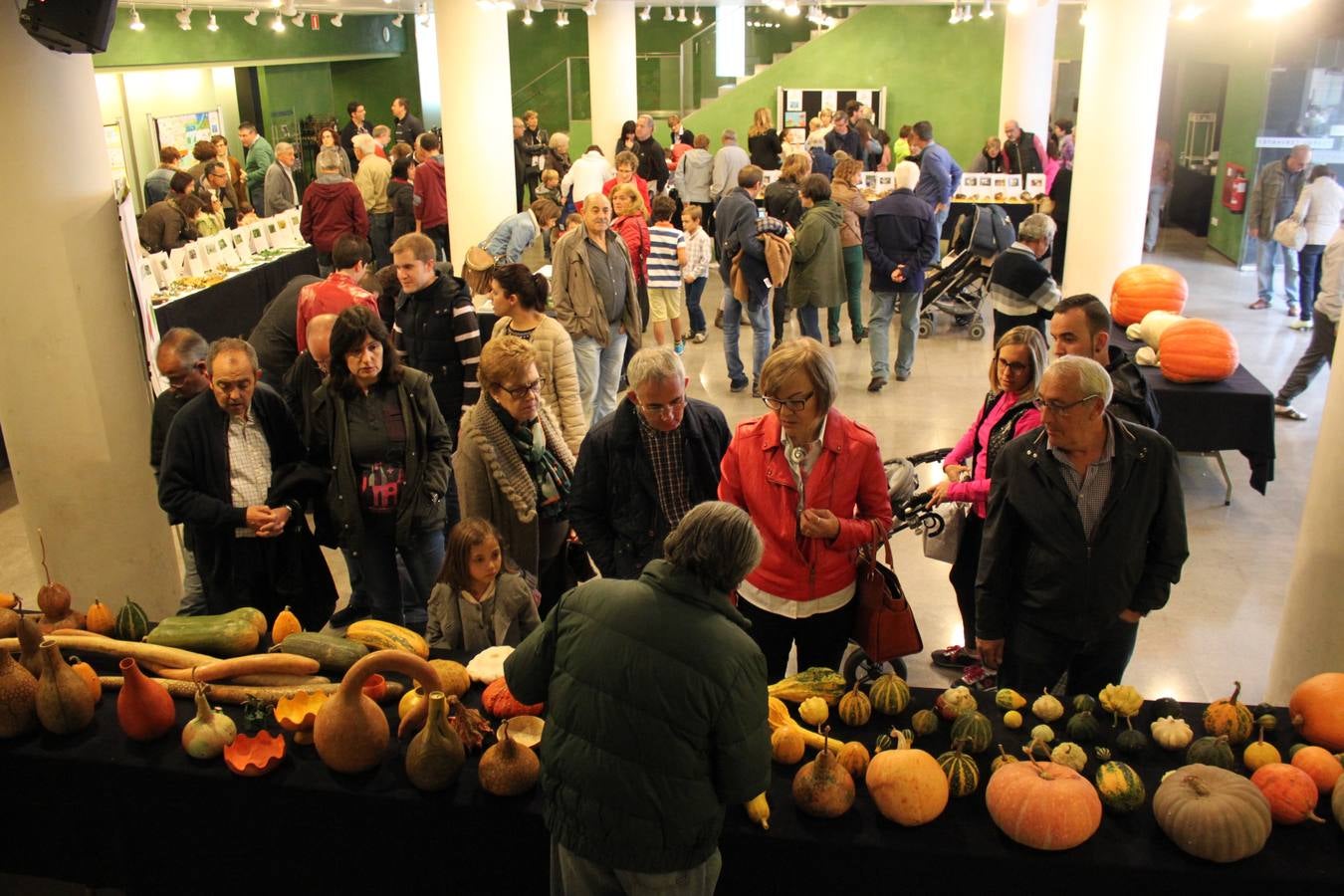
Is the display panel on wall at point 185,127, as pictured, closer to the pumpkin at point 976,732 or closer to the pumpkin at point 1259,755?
the pumpkin at point 976,732

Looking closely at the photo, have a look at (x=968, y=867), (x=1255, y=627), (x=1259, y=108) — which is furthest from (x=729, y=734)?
(x=1259, y=108)

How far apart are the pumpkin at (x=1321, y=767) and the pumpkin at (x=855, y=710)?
3.19ft

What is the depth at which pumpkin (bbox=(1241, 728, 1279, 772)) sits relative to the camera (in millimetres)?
2725

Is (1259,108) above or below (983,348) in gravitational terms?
above

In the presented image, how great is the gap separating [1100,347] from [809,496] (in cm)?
143

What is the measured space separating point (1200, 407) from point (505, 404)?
385 centimetres

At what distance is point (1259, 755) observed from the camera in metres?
2.73

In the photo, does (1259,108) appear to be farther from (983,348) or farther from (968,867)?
(968,867)

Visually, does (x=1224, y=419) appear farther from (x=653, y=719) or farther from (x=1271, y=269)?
(x=1271, y=269)

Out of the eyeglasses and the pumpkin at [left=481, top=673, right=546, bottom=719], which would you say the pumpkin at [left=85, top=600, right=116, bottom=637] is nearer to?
the pumpkin at [left=481, top=673, right=546, bottom=719]

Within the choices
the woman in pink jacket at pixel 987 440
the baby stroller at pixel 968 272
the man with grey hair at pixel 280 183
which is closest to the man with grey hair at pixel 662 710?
the woman in pink jacket at pixel 987 440

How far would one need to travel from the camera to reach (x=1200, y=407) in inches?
236

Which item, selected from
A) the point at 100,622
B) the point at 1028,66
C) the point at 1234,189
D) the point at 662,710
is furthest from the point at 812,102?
the point at 662,710

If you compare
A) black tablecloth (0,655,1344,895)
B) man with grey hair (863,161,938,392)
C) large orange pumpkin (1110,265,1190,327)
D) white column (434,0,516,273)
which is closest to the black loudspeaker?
black tablecloth (0,655,1344,895)
